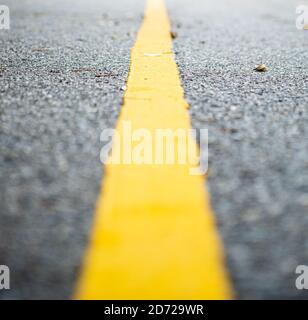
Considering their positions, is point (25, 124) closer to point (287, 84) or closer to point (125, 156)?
point (125, 156)

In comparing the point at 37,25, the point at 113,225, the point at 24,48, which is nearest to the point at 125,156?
the point at 113,225

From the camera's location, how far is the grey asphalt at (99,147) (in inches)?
29.1

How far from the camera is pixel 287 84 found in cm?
170

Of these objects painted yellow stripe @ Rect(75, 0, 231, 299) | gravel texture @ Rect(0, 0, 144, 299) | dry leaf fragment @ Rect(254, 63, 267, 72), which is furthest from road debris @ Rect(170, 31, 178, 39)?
painted yellow stripe @ Rect(75, 0, 231, 299)

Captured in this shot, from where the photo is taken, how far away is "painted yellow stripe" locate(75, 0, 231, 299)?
0.68 meters

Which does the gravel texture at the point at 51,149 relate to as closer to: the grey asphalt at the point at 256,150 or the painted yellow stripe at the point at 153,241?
the painted yellow stripe at the point at 153,241

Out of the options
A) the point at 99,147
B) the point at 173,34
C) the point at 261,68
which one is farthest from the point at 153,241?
the point at 173,34

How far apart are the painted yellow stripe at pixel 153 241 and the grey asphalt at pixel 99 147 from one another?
1.0 inches

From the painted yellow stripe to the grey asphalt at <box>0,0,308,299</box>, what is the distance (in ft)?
0.09

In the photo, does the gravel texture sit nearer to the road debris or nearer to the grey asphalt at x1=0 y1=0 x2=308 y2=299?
the grey asphalt at x1=0 y1=0 x2=308 y2=299

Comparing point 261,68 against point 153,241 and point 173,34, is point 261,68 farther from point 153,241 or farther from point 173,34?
point 153,241

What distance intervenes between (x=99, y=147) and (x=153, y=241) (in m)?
0.40

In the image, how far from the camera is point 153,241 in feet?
2.54

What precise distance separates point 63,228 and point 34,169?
24 cm
